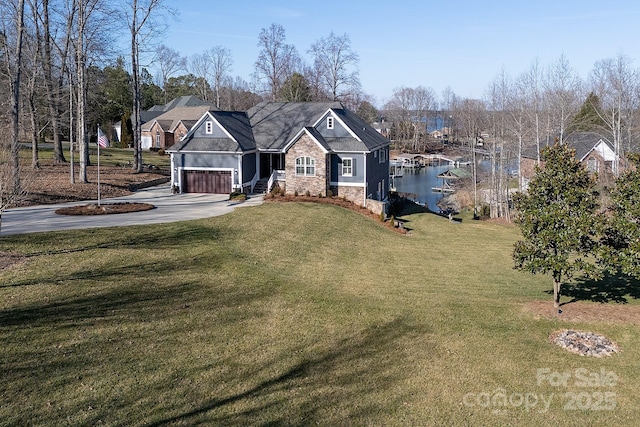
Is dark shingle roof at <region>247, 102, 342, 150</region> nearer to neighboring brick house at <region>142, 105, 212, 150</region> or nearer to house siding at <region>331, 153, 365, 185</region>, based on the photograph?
house siding at <region>331, 153, 365, 185</region>

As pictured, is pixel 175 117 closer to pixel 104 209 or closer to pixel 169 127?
pixel 169 127

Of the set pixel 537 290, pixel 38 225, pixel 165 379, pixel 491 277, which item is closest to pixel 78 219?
pixel 38 225

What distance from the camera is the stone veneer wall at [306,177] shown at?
102 ft

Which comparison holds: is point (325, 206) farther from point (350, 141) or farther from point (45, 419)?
point (45, 419)

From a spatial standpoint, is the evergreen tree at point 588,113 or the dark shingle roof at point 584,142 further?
the evergreen tree at point 588,113

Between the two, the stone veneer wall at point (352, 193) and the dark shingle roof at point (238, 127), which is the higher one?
the dark shingle roof at point (238, 127)

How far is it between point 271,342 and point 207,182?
75.0 ft

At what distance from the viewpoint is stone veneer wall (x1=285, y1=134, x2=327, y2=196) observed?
3095 cm

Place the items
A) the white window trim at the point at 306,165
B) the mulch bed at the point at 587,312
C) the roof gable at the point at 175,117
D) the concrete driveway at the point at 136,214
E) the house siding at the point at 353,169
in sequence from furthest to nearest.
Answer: the roof gable at the point at 175,117 → the house siding at the point at 353,169 → the white window trim at the point at 306,165 → the concrete driveway at the point at 136,214 → the mulch bed at the point at 587,312

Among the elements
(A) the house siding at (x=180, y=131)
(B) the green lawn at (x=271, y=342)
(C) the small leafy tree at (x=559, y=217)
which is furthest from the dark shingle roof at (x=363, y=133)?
(A) the house siding at (x=180, y=131)

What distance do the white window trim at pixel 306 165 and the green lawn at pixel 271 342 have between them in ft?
38.7

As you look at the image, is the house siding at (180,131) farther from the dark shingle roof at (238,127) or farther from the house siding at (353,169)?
the house siding at (353,169)

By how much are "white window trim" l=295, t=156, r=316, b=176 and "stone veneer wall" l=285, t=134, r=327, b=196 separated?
0.18 metres

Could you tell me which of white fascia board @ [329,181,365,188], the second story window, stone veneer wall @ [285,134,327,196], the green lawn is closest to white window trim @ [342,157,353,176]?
white fascia board @ [329,181,365,188]
